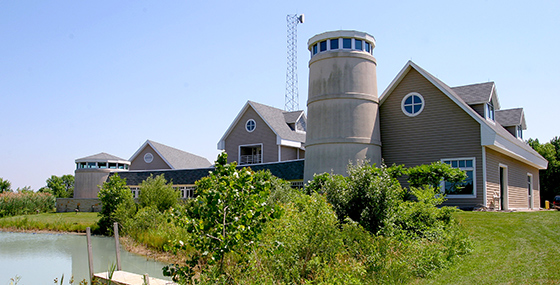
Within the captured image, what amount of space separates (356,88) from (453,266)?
13.6m

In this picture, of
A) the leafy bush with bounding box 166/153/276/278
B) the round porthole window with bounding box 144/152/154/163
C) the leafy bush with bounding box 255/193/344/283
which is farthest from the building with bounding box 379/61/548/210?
the round porthole window with bounding box 144/152/154/163

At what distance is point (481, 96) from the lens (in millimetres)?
21906

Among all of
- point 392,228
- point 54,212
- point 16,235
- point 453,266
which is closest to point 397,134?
point 392,228

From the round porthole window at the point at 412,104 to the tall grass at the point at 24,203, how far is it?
96.2ft

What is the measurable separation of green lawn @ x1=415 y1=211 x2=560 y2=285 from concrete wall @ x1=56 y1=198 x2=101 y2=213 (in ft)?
92.3

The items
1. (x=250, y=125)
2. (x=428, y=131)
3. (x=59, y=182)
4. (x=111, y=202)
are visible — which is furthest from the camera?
(x=59, y=182)

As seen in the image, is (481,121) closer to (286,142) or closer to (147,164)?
(286,142)

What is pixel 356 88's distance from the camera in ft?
72.1

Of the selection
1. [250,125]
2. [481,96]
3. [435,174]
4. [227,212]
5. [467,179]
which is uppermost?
[481,96]

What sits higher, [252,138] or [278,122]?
[278,122]

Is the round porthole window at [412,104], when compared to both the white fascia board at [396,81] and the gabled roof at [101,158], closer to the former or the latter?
the white fascia board at [396,81]

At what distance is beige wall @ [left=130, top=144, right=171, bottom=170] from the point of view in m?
37.8

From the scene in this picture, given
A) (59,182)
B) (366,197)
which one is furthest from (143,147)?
(59,182)

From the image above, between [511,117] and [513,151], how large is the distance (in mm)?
5817
